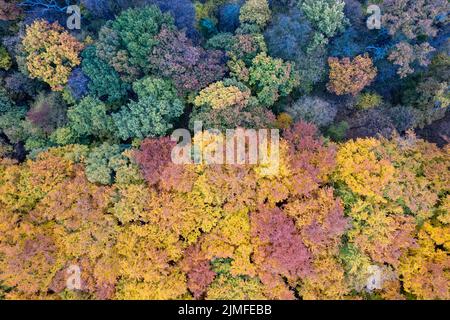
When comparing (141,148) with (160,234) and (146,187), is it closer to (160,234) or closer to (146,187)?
(146,187)

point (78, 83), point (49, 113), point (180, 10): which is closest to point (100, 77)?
point (78, 83)

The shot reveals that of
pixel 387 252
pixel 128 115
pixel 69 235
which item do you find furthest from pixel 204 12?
pixel 387 252

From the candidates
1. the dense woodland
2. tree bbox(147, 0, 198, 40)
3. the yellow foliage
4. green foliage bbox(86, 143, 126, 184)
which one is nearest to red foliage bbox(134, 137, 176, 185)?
the dense woodland

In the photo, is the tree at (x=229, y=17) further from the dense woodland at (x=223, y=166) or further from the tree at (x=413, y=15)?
the tree at (x=413, y=15)

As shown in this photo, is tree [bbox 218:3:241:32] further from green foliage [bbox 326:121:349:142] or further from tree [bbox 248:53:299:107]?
green foliage [bbox 326:121:349:142]

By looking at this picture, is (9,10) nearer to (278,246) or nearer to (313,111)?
(313,111)

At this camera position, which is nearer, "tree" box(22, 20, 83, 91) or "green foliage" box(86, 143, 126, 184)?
"green foliage" box(86, 143, 126, 184)
